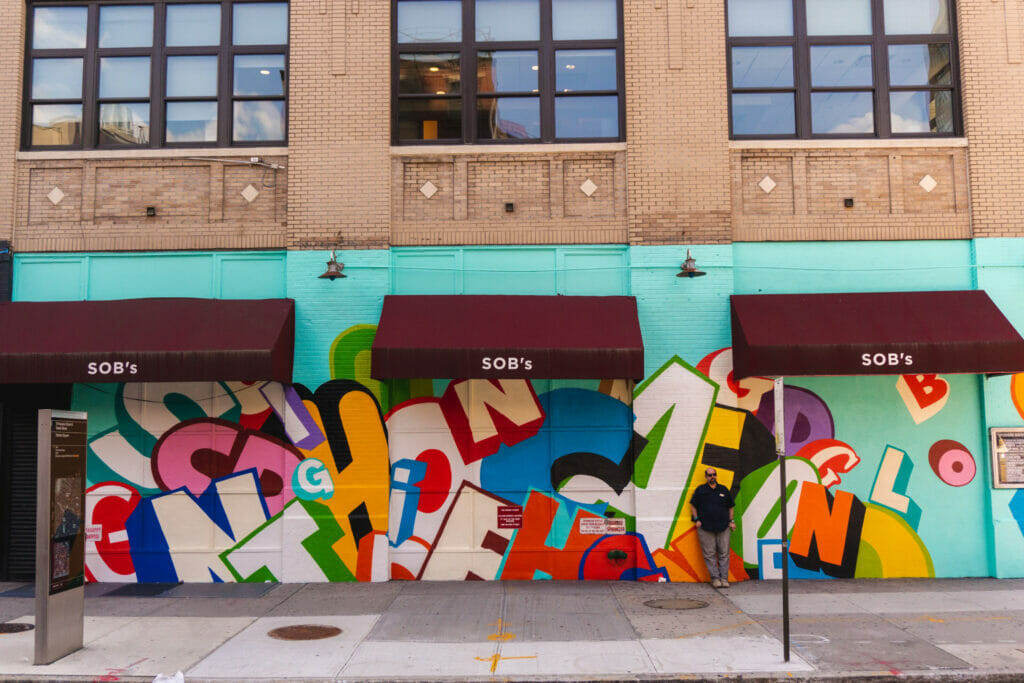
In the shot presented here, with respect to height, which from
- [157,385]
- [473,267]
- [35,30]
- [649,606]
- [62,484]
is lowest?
[649,606]

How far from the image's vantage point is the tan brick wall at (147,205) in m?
12.1

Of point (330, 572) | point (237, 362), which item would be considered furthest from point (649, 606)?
point (237, 362)

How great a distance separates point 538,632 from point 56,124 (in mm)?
10358

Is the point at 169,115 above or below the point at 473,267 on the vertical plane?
above

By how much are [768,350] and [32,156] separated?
1093cm

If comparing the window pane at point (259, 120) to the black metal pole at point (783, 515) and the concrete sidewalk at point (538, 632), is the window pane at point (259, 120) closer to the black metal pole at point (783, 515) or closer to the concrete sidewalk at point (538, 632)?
the concrete sidewalk at point (538, 632)

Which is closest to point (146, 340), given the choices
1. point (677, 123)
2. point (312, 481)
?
point (312, 481)

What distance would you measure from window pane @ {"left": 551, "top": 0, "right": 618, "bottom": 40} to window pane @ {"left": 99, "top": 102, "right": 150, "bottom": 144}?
20.8 feet

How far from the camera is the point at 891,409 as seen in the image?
11.7m

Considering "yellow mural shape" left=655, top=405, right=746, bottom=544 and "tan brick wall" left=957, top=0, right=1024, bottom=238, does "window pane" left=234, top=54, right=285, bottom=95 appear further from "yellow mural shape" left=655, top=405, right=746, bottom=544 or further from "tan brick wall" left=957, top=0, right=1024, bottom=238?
"tan brick wall" left=957, top=0, right=1024, bottom=238

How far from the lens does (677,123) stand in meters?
12.0

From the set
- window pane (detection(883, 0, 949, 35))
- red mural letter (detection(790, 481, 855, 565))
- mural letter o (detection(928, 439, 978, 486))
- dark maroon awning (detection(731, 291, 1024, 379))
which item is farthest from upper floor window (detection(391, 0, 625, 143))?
mural letter o (detection(928, 439, 978, 486))

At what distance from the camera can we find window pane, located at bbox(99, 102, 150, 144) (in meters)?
12.5

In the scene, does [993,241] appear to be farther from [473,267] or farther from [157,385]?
[157,385]
